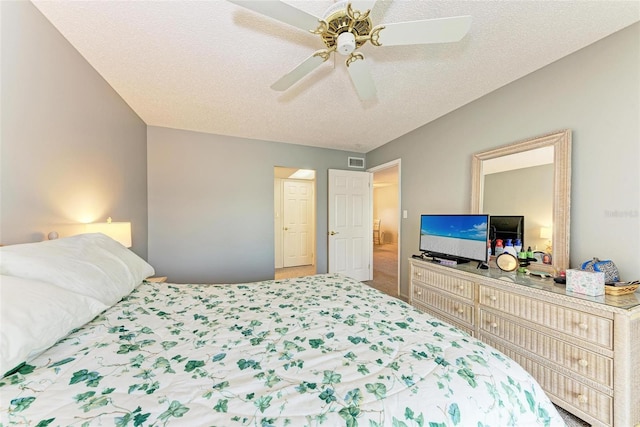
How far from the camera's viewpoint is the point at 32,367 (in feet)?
2.51

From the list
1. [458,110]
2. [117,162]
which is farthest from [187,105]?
[458,110]

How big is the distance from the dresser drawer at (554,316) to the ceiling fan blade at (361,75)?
5.90ft

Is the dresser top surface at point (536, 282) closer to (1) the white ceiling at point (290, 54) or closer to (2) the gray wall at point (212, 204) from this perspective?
(1) the white ceiling at point (290, 54)

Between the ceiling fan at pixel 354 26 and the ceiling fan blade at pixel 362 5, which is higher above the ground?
the ceiling fan blade at pixel 362 5

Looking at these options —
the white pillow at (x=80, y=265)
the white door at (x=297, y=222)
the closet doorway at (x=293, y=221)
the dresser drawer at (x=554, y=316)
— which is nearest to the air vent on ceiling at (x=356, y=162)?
the closet doorway at (x=293, y=221)

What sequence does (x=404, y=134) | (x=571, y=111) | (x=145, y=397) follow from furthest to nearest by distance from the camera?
(x=404, y=134) → (x=571, y=111) → (x=145, y=397)

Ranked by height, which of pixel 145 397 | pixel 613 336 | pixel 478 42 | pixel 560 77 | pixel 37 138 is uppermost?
pixel 478 42

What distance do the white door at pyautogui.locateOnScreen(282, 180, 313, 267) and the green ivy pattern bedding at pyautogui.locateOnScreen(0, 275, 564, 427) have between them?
4.30 metres

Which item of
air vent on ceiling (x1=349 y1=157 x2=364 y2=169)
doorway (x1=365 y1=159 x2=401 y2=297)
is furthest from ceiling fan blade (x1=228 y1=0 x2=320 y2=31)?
doorway (x1=365 y1=159 x2=401 y2=297)

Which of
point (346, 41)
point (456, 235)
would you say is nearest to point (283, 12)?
point (346, 41)

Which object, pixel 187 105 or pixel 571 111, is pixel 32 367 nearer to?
pixel 187 105

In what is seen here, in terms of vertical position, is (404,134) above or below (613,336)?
above

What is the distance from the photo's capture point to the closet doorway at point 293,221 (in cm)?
546

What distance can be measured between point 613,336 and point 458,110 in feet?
7.48
